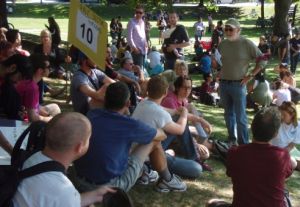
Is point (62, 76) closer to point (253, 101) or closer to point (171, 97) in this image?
point (253, 101)

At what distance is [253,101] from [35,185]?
781cm

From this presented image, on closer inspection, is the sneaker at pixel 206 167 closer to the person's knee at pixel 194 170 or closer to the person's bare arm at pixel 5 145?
the person's knee at pixel 194 170

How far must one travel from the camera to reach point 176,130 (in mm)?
4617

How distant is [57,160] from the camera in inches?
99.5

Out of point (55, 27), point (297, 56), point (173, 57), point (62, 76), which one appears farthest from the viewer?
point (297, 56)

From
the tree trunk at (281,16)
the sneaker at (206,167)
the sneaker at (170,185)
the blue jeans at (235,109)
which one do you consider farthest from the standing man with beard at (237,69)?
the tree trunk at (281,16)

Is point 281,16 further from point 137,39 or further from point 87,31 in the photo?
point 87,31

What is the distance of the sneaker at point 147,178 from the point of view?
499cm

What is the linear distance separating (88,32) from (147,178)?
1.63 m

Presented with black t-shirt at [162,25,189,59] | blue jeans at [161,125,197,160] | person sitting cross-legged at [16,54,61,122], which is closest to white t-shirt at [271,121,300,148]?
blue jeans at [161,125,197,160]

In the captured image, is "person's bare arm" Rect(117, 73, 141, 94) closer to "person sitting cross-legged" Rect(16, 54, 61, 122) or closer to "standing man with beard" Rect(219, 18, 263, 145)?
"standing man with beard" Rect(219, 18, 263, 145)

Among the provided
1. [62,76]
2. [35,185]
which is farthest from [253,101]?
[35,185]

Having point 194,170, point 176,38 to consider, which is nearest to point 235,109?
point 194,170

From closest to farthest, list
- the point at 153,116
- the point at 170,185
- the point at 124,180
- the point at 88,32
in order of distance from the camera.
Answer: the point at 124,180
the point at 153,116
the point at 170,185
the point at 88,32
